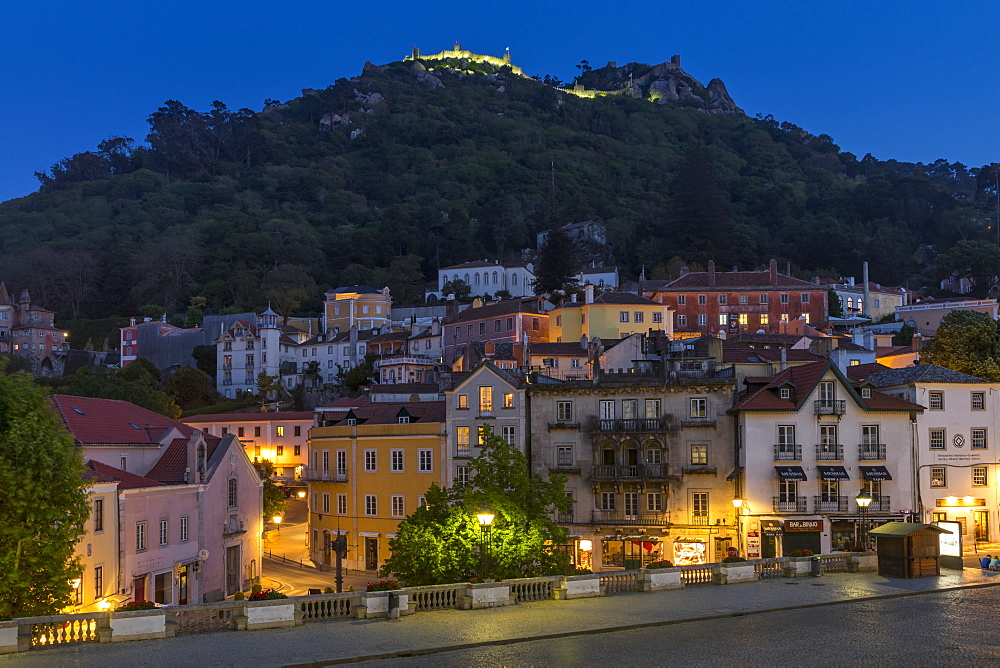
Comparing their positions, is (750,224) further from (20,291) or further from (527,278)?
(20,291)

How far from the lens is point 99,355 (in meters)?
129

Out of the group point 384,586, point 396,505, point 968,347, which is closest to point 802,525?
point 396,505

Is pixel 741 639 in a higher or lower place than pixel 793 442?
lower

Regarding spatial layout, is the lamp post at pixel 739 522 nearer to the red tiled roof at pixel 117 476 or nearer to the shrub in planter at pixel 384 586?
the shrub in planter at pixel 384 586

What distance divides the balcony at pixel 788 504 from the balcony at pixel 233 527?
24978mm

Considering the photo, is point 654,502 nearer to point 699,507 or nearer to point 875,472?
point 699,507

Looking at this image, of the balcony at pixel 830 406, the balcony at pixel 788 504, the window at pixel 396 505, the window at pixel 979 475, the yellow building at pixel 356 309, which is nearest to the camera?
the balcony at pixel 788 504

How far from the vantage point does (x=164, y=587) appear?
136 feet

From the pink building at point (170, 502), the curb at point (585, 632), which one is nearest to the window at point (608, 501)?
the pink building at point (170, 502)

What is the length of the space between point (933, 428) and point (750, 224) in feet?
366

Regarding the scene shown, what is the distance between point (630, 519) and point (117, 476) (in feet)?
80.5

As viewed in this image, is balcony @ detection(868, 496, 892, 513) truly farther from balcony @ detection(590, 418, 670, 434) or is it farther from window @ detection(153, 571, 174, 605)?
window @ detection(153, 571, 174, 605)

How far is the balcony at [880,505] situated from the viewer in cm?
4894

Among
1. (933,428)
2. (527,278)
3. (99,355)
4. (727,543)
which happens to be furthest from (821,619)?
(99,355)
